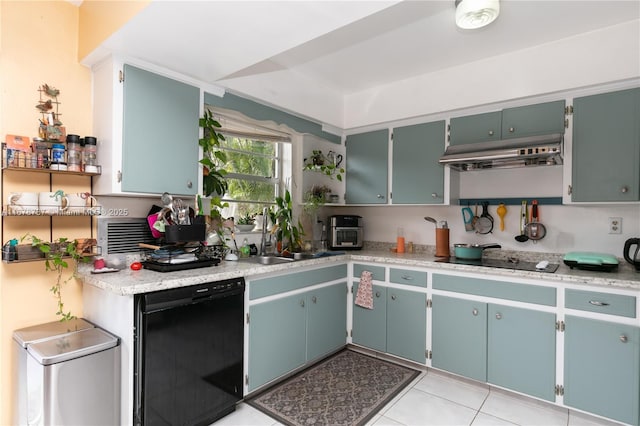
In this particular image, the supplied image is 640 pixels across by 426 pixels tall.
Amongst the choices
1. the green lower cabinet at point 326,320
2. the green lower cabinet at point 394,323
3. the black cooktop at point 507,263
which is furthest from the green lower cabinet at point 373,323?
the black cooktop at point 507,263

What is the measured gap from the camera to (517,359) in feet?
8.15

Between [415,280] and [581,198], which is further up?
[581,198]

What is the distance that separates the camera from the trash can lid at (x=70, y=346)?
5.44ft

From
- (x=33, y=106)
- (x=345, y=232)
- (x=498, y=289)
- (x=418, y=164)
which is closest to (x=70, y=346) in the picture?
(x=33, y=106)

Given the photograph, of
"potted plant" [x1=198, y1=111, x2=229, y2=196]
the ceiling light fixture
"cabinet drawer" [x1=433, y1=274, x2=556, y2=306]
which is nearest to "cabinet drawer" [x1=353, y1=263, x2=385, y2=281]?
"cabinet drawer" [x1=433, y1=274, x2=556, y2=306]

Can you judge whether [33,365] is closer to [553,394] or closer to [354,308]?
[354,308]

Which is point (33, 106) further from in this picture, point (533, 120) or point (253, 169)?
point (533, 120)

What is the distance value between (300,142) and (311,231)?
925 mm

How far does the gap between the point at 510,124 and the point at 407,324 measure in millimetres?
1867

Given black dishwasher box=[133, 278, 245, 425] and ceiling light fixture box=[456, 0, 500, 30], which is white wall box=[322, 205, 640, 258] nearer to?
ceiling light fixture box=[456, 0, 500, 30]

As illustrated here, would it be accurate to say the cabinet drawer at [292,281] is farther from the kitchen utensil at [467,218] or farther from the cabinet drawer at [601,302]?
the cabinet drawer at [601,302]

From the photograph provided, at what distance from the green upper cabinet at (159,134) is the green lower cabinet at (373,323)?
1810 mm

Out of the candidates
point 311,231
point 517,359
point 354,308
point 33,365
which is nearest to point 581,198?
point 517,359

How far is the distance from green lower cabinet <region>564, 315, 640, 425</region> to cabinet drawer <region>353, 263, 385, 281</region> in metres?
1.38
